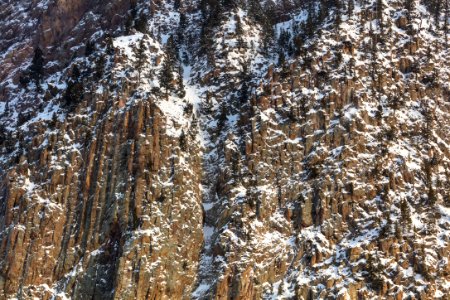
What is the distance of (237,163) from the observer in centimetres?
10050

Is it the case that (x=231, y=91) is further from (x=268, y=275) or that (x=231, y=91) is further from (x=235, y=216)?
(x=268, y=275)

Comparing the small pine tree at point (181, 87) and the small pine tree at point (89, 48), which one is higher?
the small pine tree at point (89, 48)

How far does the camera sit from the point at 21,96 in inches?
Answer: 4788

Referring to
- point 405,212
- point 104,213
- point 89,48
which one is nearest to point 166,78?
point 89,48

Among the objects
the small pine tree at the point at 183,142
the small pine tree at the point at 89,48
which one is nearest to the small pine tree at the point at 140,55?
the small pine tree at the point at 89,48

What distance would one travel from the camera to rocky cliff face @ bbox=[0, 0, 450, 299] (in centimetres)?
8894

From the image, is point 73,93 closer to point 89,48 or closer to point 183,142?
point 89,48

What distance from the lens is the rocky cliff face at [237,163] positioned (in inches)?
3501

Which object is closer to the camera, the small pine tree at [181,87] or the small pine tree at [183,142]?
the small pine tree at [183,142]

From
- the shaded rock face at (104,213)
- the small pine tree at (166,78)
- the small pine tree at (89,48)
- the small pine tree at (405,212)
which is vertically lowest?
the small pine tree at (405,212)

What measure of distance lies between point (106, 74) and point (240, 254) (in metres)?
41.7

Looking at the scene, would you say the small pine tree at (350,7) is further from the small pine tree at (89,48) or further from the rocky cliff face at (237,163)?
the small pine tree at (89,48)

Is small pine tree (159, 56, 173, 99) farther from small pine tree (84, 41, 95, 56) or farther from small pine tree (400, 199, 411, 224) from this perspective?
small pine tree (400, 199, 411, 224)

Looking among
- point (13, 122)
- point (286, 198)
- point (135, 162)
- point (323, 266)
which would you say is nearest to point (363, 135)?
point (286, 198)
